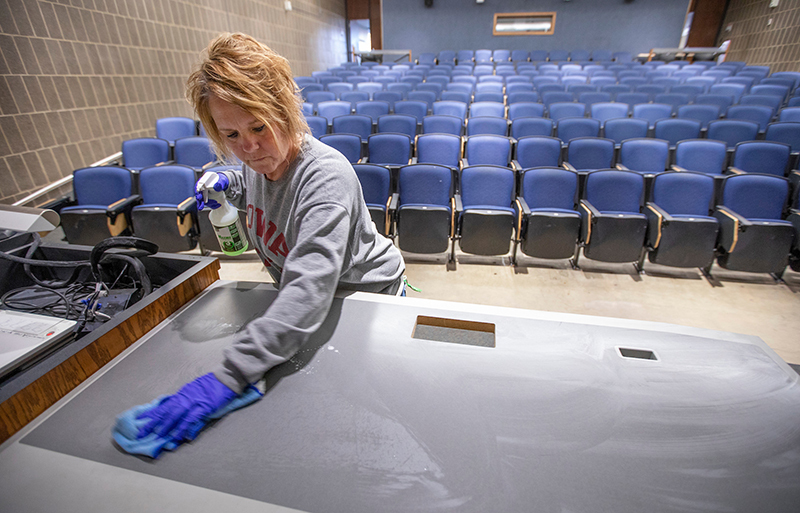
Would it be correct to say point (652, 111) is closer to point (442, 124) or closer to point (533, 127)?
point (533, 127)

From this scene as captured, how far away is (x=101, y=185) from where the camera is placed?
3270 mm

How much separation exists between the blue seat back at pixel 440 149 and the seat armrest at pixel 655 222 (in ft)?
5.67

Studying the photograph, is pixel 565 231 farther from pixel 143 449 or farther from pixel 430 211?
pixel 143 449

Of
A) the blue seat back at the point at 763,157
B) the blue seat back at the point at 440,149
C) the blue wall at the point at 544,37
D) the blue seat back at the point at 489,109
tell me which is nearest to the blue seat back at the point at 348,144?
the blue seat back at the point at 440,149

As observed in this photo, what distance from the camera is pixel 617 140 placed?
435cm

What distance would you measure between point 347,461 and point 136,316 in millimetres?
588

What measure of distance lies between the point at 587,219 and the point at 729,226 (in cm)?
98

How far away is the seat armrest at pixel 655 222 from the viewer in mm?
2805

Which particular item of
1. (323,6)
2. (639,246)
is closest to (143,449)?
(639,246)

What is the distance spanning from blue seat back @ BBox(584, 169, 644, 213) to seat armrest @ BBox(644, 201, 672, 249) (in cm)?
14

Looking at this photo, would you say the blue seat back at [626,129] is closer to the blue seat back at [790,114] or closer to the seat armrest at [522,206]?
the blue seat back at [790,114]

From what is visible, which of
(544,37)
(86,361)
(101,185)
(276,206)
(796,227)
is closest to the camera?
(86,361)

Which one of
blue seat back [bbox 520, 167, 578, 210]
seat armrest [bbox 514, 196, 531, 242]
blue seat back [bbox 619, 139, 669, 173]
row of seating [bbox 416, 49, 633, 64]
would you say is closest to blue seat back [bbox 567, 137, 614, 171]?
blue seat back [bbox 619, 139, 669, 173]

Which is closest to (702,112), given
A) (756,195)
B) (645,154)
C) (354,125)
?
(645,154)
